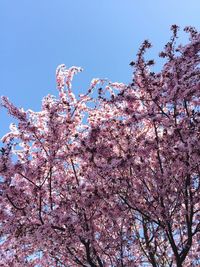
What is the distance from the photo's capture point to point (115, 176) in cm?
857

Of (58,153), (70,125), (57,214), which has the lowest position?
(57,214)

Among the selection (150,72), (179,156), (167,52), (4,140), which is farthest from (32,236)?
(167,52)

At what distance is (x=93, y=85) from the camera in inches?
410

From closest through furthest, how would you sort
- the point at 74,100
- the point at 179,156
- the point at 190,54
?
the point at 190,54 < the point at 179,156 < the point at 74,100

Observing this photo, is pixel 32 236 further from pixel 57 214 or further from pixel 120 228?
pixel 120 228

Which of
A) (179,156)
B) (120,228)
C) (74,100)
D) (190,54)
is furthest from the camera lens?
(74,100)

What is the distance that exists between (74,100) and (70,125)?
1.25 metres

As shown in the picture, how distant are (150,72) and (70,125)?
264cm

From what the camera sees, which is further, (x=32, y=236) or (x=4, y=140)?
(x=4, y=140)

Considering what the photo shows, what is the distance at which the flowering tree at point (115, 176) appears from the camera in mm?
7766

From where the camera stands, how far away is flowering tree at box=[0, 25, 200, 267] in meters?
7.77

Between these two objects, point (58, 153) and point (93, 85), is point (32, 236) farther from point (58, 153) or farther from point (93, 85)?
point (93, 85)

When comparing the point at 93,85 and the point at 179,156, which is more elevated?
the point at 93,85

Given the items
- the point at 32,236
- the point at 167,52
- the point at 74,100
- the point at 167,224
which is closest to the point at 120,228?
the point at 167,224
